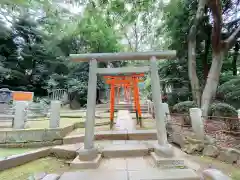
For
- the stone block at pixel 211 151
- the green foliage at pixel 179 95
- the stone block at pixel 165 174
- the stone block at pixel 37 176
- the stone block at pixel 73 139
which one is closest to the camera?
the stone block at pixel 165 174

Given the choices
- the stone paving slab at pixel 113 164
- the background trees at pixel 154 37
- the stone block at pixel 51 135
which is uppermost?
the background trees at pixel 154 37

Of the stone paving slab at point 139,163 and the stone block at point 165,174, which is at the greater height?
the stone paving slab at point 139,163

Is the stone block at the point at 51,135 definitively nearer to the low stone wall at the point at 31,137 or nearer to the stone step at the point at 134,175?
the low stone wall at the point at 31,137

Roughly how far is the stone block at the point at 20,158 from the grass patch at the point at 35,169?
0.25ft

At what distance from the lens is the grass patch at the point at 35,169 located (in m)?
2.45

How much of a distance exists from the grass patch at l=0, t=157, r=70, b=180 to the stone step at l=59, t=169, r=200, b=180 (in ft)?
1.57

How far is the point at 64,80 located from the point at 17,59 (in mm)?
3558

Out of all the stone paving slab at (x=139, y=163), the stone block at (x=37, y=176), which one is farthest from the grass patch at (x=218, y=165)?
the stone block at (x=37, y=176)

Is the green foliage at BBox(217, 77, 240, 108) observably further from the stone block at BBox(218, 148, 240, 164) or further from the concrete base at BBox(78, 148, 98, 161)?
the concrete base at BBox(78, 148, 98, 161)

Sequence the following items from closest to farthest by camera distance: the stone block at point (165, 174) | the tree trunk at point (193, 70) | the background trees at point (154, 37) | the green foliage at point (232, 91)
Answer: the stone block at point (165, 174) → the background trees at point (154, 37) → the green foliage at point (232, 91) → the tree trunk at point (193, 70)

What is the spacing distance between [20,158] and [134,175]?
2023mm

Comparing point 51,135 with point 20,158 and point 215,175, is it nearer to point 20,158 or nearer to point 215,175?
point 20,158

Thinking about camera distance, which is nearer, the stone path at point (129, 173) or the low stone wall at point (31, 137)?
the stone path at point (129, 173)

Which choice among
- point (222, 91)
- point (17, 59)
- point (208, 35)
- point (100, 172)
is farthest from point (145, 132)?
point (17, 59)
